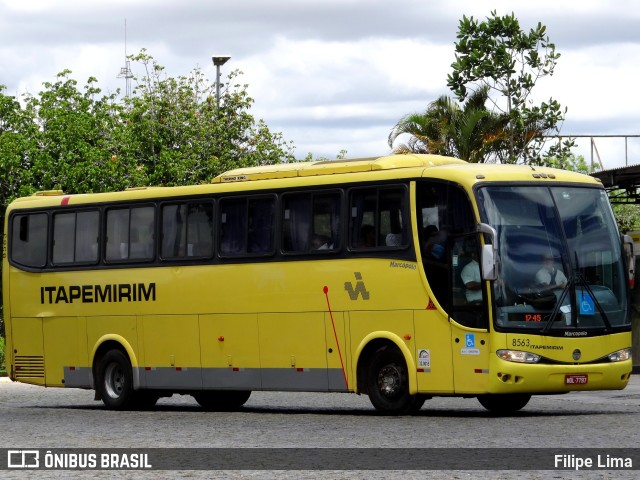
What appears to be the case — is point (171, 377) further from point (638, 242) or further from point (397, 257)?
point (638, 242)

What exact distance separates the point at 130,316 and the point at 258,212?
3.40m

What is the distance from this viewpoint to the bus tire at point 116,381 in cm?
2453

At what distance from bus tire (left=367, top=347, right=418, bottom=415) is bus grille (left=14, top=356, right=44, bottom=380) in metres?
7.25

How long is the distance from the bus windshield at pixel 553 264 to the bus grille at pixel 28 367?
31.3ft

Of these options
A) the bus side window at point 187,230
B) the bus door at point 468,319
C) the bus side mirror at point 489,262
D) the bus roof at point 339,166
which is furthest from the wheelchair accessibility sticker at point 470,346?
the bus side window at point 187,230

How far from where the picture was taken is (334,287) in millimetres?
21391

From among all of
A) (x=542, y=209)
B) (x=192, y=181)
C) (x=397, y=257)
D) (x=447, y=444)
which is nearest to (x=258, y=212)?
(x=397, y=257)

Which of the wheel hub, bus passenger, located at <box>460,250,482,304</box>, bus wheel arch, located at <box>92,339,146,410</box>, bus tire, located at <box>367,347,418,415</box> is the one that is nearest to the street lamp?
bus wheel arch, located at <box>92,339,146,410</box>

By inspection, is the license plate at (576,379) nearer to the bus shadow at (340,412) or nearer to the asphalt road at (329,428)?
the asphalt road at (329,428)

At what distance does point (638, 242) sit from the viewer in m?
31.4

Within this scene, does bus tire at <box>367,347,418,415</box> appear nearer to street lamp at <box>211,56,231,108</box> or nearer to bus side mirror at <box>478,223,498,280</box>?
bus side mirror at <box>478,223,498,280</box>

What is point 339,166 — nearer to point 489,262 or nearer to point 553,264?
point 489,262

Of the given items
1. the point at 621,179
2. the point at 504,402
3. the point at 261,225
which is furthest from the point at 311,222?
the point at 621,179

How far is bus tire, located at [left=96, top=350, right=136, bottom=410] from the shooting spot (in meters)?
24.5
